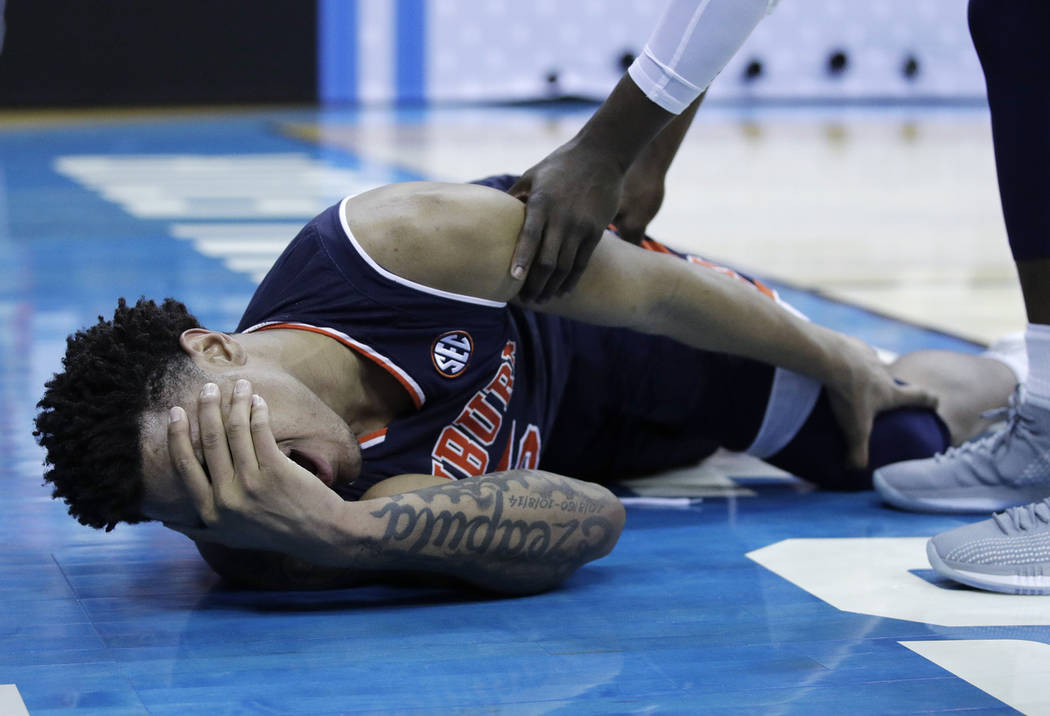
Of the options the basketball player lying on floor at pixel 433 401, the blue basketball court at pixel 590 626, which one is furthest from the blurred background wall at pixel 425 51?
the basketball player lying on floor at pixel 433 401

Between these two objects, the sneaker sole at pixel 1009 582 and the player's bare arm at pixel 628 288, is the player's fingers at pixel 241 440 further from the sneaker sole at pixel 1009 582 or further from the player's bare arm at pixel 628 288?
the sneaker sole at pixel 1009 582

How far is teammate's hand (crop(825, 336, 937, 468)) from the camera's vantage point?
2.47 meters

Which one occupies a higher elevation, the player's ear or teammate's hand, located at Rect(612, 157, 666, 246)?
teammate's hand, located at Rect(612, 157, 666, 246)

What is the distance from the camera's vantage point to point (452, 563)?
1856 millimetres

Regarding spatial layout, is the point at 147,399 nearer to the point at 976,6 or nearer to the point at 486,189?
the point at 486,189

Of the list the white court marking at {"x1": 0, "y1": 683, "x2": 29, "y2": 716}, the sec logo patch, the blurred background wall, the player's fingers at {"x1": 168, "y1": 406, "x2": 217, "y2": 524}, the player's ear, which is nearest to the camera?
the white court marking at {"x1": 0, "y1": 683, "x2": 29, "y2": 716}

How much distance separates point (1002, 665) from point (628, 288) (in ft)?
2.51

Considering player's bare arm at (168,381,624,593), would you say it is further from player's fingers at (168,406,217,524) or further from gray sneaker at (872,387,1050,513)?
gray sneaker at (872,387,1050,513)

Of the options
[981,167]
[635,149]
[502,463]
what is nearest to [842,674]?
[502,463]

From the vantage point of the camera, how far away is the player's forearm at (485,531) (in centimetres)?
181

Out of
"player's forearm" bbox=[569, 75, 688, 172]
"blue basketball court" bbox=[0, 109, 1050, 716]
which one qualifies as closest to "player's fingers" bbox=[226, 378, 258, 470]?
"blue basketball court" bbox=[0, 109, 1050, 716]

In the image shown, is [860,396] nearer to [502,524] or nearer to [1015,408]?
[1015,408]

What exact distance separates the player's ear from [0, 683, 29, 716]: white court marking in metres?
0.45

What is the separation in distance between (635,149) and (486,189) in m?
0.23
